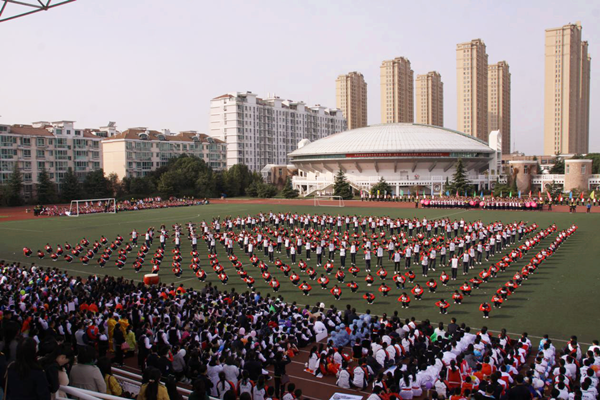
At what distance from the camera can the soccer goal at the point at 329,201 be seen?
49.8 meters

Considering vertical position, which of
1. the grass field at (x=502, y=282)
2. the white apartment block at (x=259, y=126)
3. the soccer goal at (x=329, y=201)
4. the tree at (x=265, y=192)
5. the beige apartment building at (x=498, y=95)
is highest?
the beige apartment building at (x=498, y=95)

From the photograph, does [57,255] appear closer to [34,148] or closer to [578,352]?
[578,352]

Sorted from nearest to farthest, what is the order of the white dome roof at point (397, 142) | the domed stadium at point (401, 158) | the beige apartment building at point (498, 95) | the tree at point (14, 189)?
the tree at point (14, 189) → the domed stadium at point (401, 158) → the white dome roof at point (397, 142) → the beige apartment building at point (498, 95)

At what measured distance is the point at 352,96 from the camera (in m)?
121

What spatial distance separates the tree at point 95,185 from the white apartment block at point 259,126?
33186 mm

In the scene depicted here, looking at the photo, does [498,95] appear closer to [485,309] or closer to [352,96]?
[352,96]

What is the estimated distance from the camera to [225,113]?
87188 mm

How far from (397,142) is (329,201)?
16121 millimetres

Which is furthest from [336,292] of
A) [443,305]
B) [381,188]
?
[381,188]

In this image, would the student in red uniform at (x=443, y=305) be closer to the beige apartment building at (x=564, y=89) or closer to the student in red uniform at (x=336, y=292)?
the student in red uniform at (x=336, y=292)

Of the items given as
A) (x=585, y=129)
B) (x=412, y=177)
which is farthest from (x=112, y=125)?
(x=585, y=129)

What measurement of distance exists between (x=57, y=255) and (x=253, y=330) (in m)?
15.6

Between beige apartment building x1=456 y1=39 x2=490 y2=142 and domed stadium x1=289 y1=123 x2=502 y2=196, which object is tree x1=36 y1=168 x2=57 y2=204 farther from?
beige apartment building x1=456 y1=39 x2=490 y2=142

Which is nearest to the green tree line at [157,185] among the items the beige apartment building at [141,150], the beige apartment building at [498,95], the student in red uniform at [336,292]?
the beige apartment building at [141,150]
